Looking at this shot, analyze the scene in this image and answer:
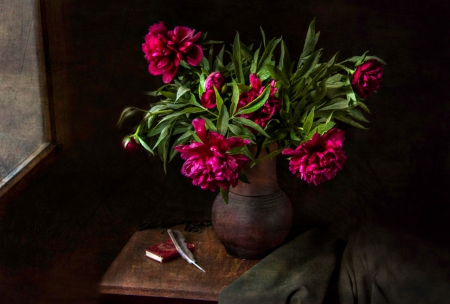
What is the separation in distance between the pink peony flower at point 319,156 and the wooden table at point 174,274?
33 cm

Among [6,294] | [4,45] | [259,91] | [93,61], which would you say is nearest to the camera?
[259,91]

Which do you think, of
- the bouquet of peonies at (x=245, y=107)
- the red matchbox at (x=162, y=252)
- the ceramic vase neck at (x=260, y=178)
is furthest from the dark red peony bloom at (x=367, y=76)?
the red matchbox at (x=162, y=252)

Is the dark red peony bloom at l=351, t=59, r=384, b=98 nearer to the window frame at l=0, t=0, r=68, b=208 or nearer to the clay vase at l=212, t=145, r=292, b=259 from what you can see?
the clay vase at l=212, t=145, r=292, b=259

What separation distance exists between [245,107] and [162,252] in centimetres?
43

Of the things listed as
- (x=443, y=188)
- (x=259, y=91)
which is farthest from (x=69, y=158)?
(x=443, y=188)

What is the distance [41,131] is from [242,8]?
21.8 inches

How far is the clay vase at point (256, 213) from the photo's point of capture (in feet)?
4.15

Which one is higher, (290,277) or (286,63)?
(286,63)

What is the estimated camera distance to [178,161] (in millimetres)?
1570

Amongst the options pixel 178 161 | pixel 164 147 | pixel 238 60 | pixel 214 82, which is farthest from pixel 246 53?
pixel 178 161

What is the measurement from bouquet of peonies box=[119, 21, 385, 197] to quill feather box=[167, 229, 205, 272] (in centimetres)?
24

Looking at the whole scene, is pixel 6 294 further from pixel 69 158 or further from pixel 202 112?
pixel 202 112

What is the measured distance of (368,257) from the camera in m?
1.32

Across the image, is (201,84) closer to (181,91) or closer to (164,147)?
(181,91)
